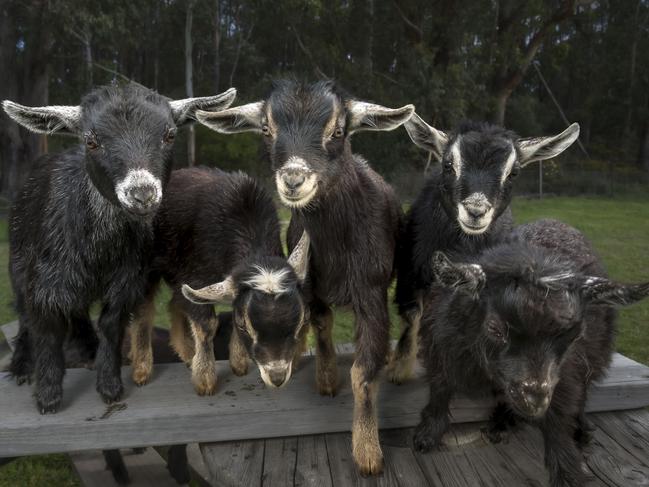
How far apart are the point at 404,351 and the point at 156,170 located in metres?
2.21

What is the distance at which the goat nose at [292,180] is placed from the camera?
9.04 ft

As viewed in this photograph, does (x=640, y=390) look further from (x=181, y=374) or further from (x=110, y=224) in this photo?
(x=110, y=224)

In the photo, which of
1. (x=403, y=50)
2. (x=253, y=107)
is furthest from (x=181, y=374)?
(x=403, y=50)

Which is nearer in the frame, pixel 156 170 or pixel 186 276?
pixel 156 170

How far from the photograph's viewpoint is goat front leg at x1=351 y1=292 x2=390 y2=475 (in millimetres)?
3215

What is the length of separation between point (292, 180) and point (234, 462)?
5.88 feet

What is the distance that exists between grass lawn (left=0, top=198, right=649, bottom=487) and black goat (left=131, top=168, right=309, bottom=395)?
26.4 inches

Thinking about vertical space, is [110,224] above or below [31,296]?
above

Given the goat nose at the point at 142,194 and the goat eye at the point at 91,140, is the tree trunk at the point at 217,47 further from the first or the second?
the goat nose at the point at 142,194

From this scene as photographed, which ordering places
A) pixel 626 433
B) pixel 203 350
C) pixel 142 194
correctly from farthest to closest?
pixel 203 350 → pixel 626 433 → pixel 142 194

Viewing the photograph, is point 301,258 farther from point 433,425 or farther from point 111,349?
point 111,349

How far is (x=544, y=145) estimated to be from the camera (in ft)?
11.8

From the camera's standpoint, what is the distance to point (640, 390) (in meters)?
3.88

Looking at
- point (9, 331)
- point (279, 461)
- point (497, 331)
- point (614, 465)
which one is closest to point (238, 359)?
point (279, 461)
